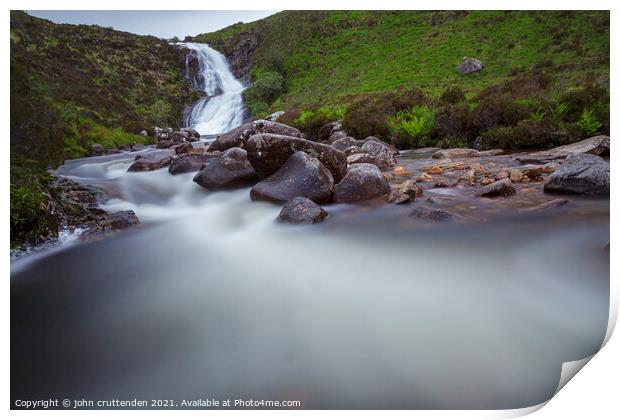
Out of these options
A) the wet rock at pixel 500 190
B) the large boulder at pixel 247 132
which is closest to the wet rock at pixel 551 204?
the wet rock at pixel 500 190

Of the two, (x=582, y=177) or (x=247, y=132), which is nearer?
(x=582, y=177)

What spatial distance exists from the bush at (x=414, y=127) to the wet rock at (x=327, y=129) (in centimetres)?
173

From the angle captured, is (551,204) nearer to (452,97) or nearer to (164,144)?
(452,97)

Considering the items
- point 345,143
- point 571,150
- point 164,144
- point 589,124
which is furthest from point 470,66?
point 164,144

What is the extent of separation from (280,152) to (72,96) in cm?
1179

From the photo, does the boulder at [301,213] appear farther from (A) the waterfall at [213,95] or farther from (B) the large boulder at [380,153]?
(A) the waterfall at [213,95]

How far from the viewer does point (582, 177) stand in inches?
140

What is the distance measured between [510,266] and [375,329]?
1.17m

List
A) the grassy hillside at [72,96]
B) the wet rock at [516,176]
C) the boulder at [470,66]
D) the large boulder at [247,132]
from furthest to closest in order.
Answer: the boulder at [470,66], the large boulder at [247,132], the wet rock at [516,176], the grassy hillside at [72,96]

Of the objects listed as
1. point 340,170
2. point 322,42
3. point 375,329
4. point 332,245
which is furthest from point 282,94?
point 375,329

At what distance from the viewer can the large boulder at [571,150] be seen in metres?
5.01

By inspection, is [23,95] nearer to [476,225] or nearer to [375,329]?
[375,329]

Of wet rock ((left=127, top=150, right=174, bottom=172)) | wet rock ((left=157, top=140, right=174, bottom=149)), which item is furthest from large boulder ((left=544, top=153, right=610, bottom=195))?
wet rock ((left=157, top=140, right=174, bottom=149))

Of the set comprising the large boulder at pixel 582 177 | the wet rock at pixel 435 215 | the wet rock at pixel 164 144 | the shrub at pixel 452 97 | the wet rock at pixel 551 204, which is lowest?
the wet rock at pixel 164 144
